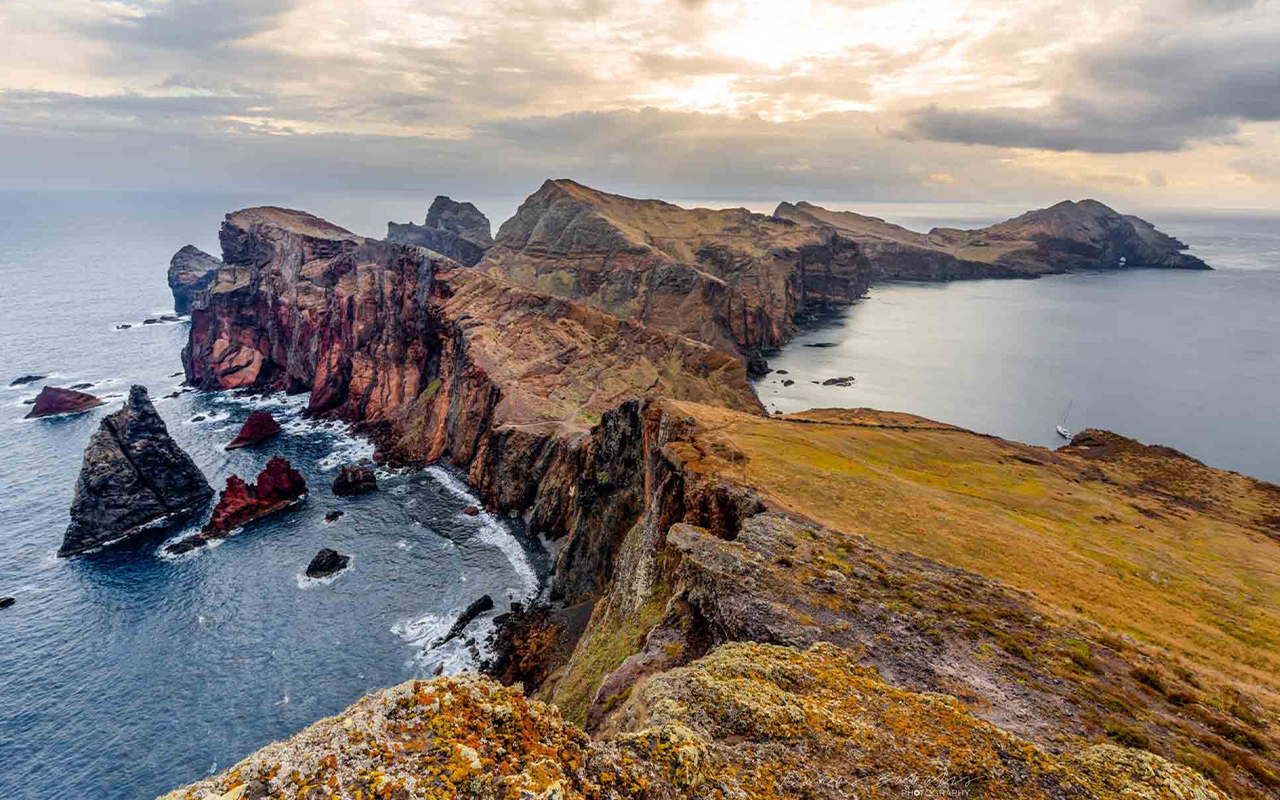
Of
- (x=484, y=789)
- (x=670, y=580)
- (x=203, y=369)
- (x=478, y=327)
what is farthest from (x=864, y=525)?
(x=203, y=369)

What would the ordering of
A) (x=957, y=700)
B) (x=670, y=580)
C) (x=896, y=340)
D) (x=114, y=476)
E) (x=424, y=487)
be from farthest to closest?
(x=896, y=340), (x=424, y=487), (x=114, y=476), (x=670, y=580), (x=957, y=700)

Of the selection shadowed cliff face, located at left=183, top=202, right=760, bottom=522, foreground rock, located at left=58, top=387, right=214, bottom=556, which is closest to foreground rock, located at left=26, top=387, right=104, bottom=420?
shadowed cliff face, located at left=183, top=202, right=760, bottom=522

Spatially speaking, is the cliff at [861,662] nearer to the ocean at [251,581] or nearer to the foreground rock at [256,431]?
the ocean at [251,581]

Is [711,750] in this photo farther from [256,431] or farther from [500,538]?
[256,431]

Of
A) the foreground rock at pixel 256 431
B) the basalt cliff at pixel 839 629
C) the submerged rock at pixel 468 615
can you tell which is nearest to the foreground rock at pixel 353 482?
the basalt cliff at pixel 839 629

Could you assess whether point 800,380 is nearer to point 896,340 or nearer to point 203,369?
point 896,340
